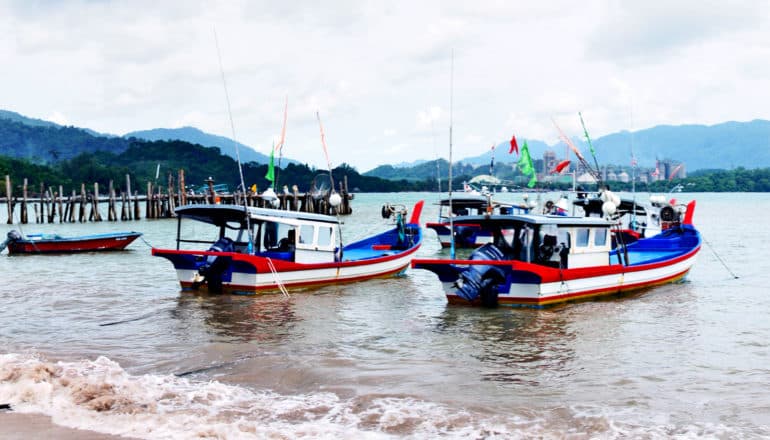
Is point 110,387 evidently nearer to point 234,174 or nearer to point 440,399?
point 440,399

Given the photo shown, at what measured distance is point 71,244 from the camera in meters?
33.6

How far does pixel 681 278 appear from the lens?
22828 mm

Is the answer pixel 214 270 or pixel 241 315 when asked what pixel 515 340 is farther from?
pixel 214 270

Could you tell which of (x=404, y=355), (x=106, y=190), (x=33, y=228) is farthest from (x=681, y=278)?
(x=106, y=190)

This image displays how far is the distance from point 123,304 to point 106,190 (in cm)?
11589

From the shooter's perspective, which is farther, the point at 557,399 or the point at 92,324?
the point at 92,324

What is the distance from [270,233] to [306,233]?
3.23ft

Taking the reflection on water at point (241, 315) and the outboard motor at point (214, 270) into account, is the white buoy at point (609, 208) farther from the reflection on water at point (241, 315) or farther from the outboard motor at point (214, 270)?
the outboard motor at point (214, 270)

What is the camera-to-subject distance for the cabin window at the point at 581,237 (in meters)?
18.1

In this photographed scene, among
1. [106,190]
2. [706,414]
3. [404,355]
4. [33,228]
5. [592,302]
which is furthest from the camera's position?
[106,190]

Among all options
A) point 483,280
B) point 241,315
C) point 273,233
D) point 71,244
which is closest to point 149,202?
point 71,244

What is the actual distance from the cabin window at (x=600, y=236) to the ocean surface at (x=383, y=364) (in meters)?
1.52

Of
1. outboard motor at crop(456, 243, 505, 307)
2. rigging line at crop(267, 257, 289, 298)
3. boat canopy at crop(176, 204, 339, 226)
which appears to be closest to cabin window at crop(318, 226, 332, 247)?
boat canopy at crop(176, 204, 339, 226)

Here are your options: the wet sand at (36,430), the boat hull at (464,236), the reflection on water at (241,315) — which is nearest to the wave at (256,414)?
the wet sand at (36,430)
